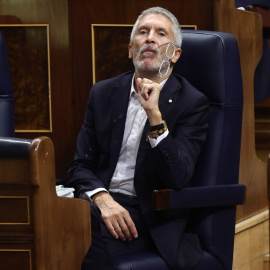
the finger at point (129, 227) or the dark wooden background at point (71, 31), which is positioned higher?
the dark wooden background at point (71, 31)

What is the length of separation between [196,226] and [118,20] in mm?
841

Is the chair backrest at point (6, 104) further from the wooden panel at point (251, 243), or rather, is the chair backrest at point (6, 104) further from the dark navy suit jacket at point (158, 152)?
the wooden panel at point (251, 243)

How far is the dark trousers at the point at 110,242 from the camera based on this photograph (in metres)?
1.29

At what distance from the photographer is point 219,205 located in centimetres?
144

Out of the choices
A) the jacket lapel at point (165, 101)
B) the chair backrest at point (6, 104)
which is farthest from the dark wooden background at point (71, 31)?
the jacket lapel at point (165, 101)

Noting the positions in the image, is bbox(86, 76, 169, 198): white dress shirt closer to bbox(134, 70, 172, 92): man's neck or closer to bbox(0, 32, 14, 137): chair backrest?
bbox(134, 70, 172, 92): man's neck

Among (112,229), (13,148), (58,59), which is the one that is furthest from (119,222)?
(58,59)

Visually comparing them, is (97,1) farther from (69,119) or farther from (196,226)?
(196,226)

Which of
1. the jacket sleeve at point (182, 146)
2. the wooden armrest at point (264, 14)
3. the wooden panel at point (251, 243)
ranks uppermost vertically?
the wooden armrest at point (264, 14)

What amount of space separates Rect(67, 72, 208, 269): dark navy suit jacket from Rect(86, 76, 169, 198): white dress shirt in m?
0.01

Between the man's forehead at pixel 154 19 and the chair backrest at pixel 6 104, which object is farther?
the chair backrest at pixel 6 104

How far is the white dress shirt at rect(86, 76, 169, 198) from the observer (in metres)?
1.49

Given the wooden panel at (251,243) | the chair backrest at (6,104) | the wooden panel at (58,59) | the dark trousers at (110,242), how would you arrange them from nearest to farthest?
the dark trousers at (110,242), the chair backrest at (6,104), the wooden panel at (251,243), the wooden panel at (58,59)

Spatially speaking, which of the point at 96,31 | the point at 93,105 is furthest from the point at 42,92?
the point at 93,105
